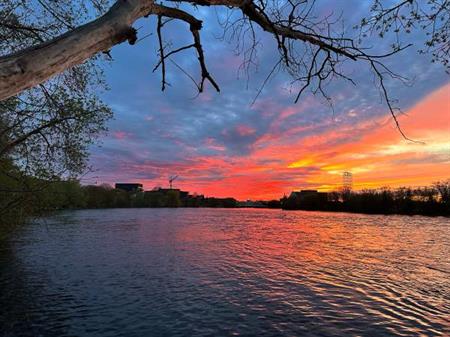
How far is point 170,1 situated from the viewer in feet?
14.4

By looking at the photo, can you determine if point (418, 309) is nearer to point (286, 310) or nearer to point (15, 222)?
point (286, 310)

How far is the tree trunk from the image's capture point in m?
2.69

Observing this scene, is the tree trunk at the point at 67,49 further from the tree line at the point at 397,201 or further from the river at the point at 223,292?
the tree line at the point at 397,201

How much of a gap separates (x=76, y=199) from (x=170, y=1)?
17.9m

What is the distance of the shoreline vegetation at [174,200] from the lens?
57.5 feet

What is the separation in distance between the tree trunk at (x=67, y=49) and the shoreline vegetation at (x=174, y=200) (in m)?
13.0

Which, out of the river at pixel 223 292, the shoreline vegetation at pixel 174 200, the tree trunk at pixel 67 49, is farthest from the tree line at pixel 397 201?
the tree trunk at pixel 67 49

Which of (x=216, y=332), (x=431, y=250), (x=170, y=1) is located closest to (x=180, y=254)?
(x=216, y=332)

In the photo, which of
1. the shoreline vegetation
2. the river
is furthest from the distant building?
the river

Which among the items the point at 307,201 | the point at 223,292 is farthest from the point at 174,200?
the point at 223,292

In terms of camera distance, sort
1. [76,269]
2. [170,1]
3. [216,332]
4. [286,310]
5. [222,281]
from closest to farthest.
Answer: [170,1] < [216,332] < [286,310] < [222,281] < [76,269]

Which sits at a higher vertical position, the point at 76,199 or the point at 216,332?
the point at 76,199

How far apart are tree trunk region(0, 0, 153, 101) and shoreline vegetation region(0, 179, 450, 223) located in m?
13.0

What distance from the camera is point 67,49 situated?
2973mm
